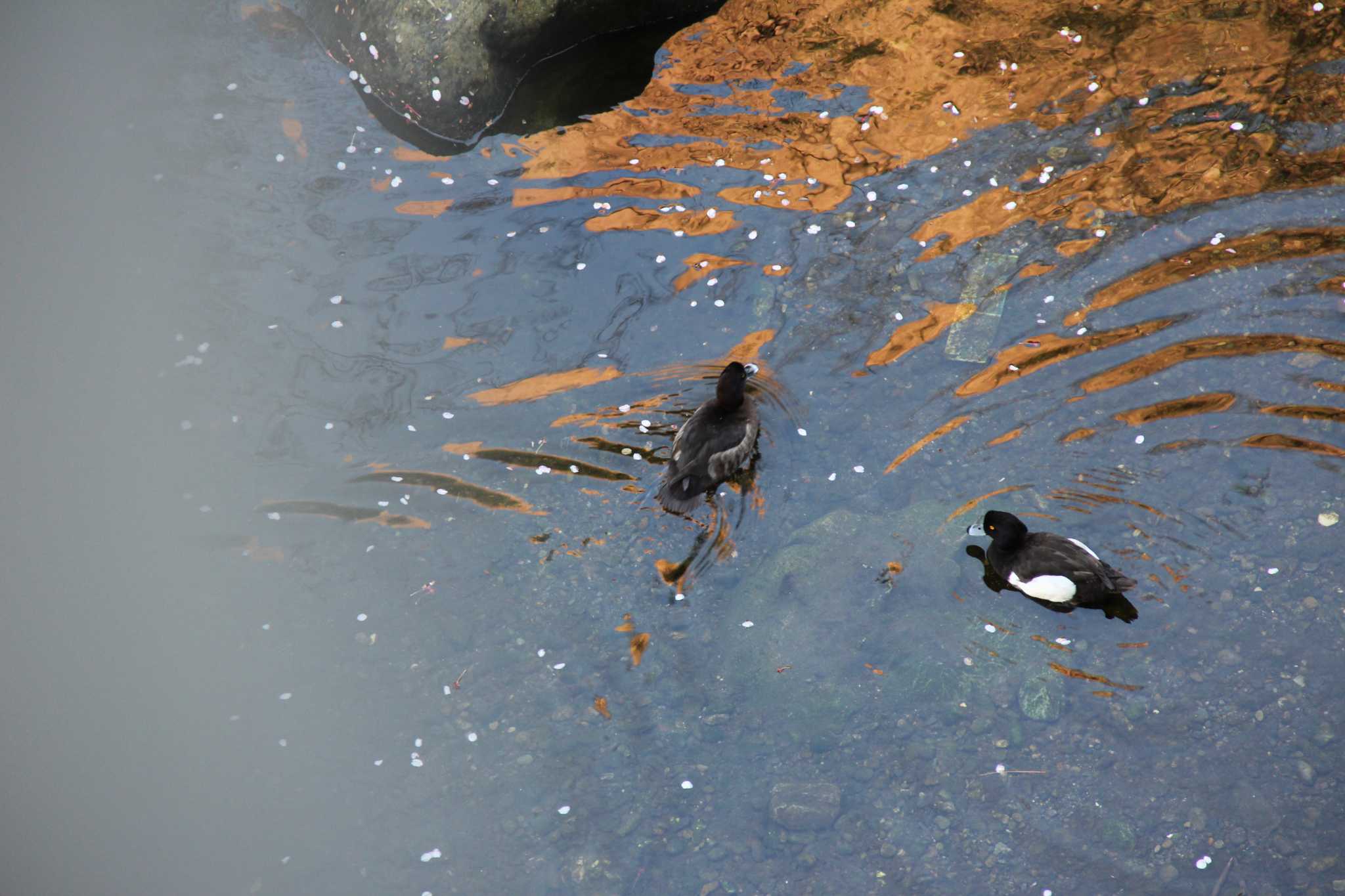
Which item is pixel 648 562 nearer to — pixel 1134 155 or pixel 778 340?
pixel 778 340

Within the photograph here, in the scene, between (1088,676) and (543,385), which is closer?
(1088,676)

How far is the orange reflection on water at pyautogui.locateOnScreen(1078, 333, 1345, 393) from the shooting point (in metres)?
7.23

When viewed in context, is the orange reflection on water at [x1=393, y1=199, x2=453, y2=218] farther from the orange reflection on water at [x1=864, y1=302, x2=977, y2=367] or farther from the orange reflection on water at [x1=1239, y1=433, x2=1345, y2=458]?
the orange reflection on water at [x1=1239, y1=433, x2=1345, y2=458]

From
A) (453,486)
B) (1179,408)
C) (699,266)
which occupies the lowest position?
(453,486)

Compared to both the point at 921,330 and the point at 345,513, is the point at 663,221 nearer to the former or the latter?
the point at 921,330

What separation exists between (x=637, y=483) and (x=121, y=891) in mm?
4152

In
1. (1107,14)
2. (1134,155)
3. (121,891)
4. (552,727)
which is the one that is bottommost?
(121,891)

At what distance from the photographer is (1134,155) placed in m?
8.65

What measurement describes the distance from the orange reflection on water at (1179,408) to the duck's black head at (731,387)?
9.05 ft

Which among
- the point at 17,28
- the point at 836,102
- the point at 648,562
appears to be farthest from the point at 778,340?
the point at 17,28

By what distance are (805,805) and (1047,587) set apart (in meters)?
2.09

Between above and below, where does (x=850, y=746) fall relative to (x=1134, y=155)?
below

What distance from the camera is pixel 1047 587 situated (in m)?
6.19

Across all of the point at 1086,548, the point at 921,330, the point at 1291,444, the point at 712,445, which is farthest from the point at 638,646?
the point at 1291,444
